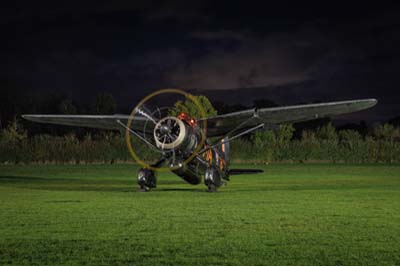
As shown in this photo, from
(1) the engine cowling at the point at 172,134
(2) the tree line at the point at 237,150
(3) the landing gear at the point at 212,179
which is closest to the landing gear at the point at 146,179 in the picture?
(1) the engine cowling at the point at 172,134

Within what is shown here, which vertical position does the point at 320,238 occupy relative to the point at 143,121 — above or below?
below

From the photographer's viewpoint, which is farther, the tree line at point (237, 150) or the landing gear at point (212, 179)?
the tree line at point (237, 150)

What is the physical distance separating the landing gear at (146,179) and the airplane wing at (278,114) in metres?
2.43

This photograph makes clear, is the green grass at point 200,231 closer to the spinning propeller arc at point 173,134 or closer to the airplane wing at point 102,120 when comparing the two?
the spinning propeller arc at point 173,134

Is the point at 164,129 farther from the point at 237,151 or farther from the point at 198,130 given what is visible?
the point at 237,151

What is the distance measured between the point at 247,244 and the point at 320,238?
1227mm

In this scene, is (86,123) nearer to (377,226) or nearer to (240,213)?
(240,213)

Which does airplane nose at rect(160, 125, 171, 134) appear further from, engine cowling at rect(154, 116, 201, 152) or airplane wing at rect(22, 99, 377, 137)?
airplane wing at rect(22, 99, 377, 137)

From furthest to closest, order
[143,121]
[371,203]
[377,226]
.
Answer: [143,121], [371,203], [377,226]

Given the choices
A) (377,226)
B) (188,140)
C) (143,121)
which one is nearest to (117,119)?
(143,121)

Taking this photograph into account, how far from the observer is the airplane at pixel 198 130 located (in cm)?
1905

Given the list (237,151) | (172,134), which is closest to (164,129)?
(172,134)

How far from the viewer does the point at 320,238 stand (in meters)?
9.69

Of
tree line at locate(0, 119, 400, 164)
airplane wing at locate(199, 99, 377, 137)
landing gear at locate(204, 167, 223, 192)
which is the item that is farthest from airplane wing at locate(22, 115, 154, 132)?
tree line at locate(0, 119, 400, 164)
